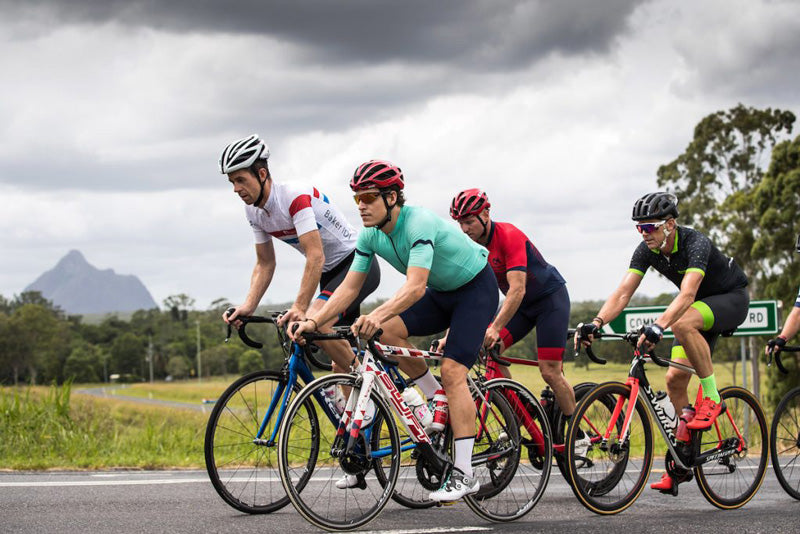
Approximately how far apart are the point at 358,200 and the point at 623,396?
7.74ft

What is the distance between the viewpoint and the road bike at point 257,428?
20.1 feet

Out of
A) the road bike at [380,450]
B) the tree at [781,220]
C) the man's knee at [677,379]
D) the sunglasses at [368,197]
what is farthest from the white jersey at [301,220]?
the tree at [781,220]

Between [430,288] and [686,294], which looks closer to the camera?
[430,288]

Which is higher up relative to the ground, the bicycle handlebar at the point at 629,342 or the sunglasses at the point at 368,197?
the sunglasses at the point at 368,197

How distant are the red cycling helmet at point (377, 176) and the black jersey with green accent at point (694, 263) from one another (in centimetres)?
228

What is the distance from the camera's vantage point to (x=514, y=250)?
7348 mm

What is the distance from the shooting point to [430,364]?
636 cm

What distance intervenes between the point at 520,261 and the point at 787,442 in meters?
2.65

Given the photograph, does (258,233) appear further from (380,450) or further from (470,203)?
(380,450)

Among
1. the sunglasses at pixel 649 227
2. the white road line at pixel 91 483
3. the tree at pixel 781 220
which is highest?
the tree at pixel 781 220

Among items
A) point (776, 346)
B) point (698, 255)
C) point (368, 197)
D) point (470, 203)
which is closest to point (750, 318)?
point (776, 346)

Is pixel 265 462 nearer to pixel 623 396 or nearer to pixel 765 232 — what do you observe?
pixel 623 396

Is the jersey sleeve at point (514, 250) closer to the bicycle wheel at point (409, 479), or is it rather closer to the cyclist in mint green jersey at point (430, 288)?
the cyclist in mint green jersey at point (430, 288)

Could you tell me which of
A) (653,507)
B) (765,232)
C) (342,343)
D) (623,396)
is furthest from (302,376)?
(765,232)
